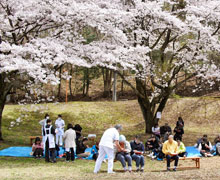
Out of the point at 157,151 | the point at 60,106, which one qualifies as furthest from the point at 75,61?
the point at 60,106

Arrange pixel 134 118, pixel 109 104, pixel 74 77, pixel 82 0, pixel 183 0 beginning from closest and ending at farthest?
pixel 82 0 → pixel 183 0 → pixel 134 118 → pixel 109 104 → pixel 74 77

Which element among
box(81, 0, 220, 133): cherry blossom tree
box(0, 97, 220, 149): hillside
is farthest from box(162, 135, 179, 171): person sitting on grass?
box(0, 97, 220, 149): hillside

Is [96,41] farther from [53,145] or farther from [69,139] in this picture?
[53,145]

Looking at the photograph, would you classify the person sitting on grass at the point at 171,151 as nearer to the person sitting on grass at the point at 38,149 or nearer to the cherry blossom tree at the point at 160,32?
the cherry blossom tree at the point at 160,32

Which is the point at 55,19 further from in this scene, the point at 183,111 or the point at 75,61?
the point at 183,111

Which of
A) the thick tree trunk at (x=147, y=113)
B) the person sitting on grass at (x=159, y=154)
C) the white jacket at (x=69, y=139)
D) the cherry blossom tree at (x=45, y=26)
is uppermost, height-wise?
the cherry blossom tree at (x=45, y=26)

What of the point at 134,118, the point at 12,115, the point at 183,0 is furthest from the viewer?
the point at 134,118

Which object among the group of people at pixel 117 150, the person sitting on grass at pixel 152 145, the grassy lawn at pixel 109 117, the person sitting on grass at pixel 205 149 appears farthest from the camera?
the grassy lawn at pixel 109 117

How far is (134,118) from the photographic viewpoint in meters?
26.9

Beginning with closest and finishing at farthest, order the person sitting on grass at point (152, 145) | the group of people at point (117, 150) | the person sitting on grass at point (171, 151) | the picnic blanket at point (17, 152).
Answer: the group of people at point (117, 150), the person sitting on grass at point (171, 151), the picnic blanket at point (17, 152), the person sitting on grass at point (152, 145)

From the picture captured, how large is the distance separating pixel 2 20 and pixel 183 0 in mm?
9445

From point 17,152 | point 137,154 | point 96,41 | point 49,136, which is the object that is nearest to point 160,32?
point 96,41

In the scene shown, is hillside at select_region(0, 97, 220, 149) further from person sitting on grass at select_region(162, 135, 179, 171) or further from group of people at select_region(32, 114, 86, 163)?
person sitting on grass at select_region(162, 135, 179, 171)

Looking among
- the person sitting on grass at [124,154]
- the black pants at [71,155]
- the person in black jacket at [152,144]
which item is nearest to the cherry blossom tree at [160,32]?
the person in black jacket at [152,144]
